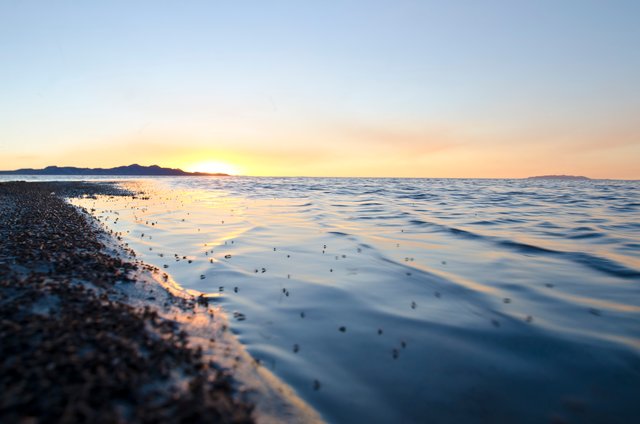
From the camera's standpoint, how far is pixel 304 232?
81.8ft

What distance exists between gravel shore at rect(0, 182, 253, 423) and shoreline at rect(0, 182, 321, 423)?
0.02 metres

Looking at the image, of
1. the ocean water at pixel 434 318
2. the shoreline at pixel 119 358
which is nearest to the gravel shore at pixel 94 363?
the shoreline at pixel 119 358

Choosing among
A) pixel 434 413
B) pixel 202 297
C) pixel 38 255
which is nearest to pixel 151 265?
pixel 38 255

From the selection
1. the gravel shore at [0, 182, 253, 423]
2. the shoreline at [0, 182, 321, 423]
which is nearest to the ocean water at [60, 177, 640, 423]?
the shoreline at [0, 182, 321, 423]

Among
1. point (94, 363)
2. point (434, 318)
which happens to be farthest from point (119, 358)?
point (434, 318)

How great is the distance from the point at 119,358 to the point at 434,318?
26.4 feet

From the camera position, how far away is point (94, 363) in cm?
559

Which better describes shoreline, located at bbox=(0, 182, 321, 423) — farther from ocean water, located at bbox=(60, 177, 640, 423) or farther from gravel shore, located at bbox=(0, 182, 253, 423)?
ocean water, located at bbox=(60, 177, 640, 423)

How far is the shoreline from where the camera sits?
15.8 ft

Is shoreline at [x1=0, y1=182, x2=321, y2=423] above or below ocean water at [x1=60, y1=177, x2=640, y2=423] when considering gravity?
above

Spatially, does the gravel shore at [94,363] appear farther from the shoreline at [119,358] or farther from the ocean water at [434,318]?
the ocean water at [434,318]

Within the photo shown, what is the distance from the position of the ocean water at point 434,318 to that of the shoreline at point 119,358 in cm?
87

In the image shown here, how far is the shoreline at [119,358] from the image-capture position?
482cm

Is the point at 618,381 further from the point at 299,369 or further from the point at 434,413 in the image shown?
the point at 299,369
